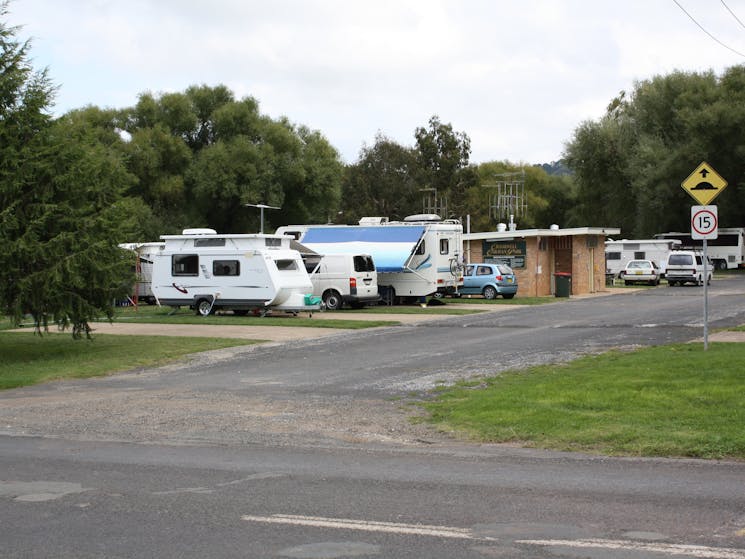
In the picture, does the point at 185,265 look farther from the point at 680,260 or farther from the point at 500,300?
the point at 680,260

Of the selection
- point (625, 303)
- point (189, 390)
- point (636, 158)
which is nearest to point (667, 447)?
point (189, 390)

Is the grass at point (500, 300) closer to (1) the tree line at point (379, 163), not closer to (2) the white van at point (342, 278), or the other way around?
(2) the white van at point (342, 278)

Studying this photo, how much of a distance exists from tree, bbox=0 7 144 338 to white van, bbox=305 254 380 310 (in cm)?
1528

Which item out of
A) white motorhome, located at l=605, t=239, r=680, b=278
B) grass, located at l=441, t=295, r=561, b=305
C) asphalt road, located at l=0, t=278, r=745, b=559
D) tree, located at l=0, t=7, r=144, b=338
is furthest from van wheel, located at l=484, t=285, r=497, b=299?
asphalt road, located at l=0, t=278, r=745, b=559

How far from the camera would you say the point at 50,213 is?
19.2 m

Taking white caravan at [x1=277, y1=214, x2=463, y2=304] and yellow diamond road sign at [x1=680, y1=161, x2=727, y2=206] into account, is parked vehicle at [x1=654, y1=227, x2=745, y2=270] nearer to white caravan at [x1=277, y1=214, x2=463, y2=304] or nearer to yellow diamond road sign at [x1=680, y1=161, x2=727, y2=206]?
white caravan at [x1=277, y1=214, x2=463, y2=304]

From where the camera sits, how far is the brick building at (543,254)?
45.3m

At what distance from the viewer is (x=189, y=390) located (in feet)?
50.6

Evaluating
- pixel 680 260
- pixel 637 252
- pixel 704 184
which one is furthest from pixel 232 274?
pixel 637 252

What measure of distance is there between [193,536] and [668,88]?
7268 cm

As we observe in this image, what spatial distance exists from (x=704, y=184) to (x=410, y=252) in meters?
21.1

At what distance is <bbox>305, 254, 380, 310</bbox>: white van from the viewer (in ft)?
116

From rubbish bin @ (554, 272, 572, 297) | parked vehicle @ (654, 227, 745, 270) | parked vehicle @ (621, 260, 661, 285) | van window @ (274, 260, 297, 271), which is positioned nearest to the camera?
van window @ (274, 260, 297, 271)

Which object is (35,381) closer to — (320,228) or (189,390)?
(189,390)
